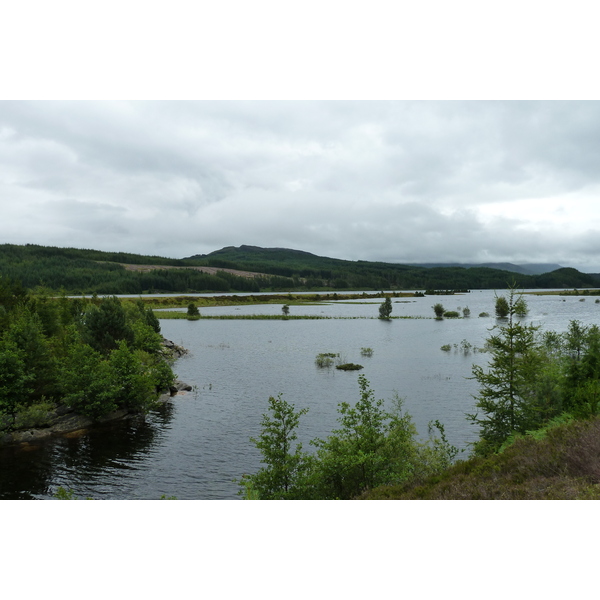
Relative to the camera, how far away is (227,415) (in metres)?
38.6

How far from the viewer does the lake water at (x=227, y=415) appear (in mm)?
26062

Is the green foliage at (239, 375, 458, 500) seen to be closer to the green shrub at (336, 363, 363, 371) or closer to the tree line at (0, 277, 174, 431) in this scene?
the tree line at (0, 277, 174, 431)

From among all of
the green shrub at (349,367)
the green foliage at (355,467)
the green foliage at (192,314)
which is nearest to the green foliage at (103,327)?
the green shrub at (349,367)

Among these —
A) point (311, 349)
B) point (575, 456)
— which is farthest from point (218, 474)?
point (311, 349)

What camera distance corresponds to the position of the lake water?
26.1 m

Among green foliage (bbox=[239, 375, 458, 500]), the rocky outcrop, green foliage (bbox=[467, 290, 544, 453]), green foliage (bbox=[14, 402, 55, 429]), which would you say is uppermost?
green foliage (bbox=[467, 290, 544, 453])

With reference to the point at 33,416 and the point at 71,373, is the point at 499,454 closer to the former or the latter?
the point at 71,373

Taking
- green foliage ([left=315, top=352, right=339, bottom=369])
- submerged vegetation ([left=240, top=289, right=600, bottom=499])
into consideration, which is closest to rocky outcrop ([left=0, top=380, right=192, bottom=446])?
submerged vegetation ([left=240, top=289, right=600, bottom=499])

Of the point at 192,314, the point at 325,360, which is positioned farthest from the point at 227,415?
the point at 192,314

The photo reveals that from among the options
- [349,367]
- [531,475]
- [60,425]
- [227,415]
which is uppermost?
[531,475]

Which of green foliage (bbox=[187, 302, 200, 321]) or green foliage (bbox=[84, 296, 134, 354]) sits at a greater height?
green foliage (bbox=[84, 296, 134, 354])

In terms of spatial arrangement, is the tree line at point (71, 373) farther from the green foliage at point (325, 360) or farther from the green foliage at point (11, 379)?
the green foliage at point (325, 360)

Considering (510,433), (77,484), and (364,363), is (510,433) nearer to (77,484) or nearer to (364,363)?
(77,484)

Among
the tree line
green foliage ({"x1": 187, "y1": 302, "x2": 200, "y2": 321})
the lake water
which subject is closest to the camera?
the lake water
